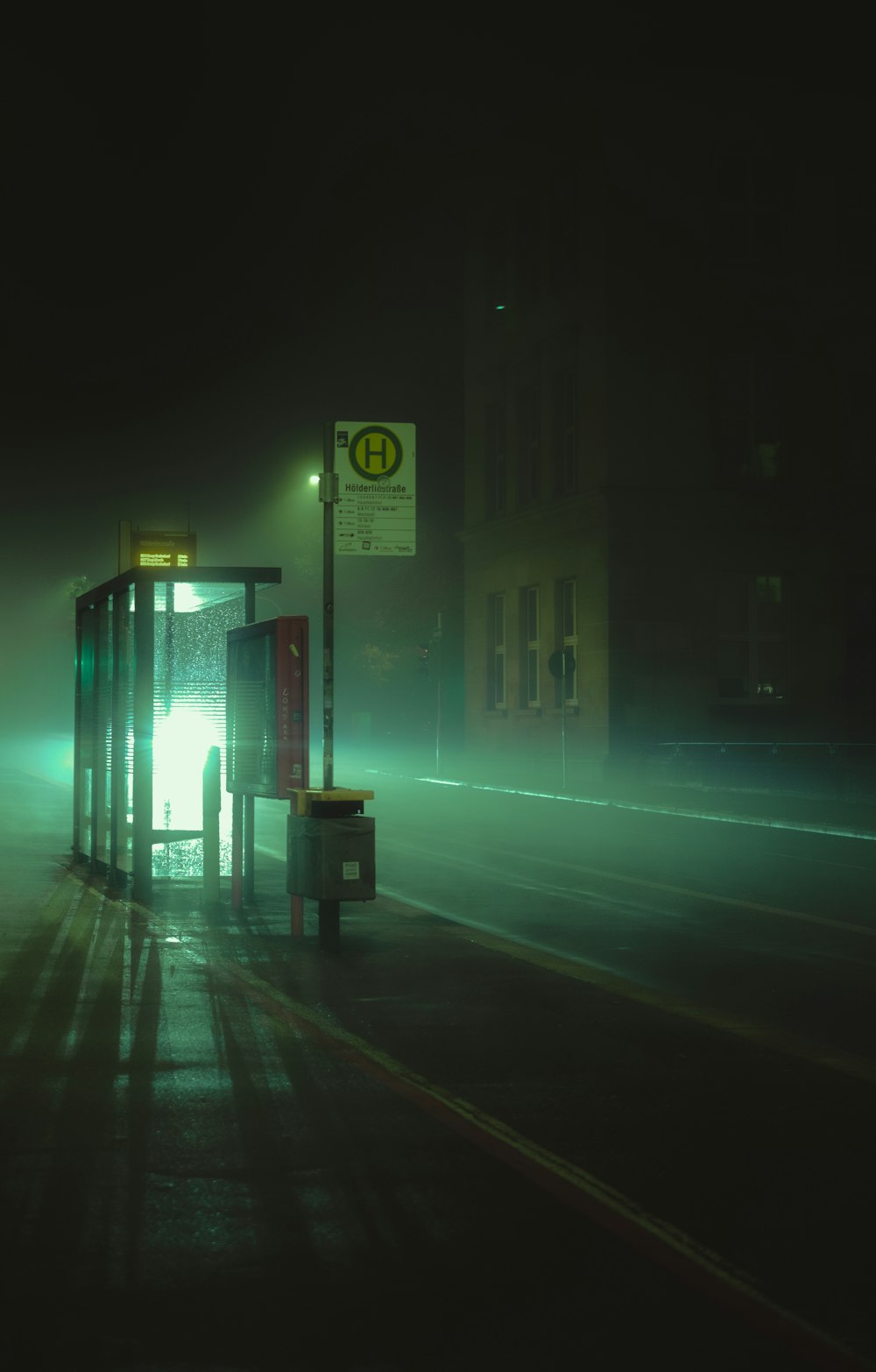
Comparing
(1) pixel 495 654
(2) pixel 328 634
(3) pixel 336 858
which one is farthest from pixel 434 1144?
(1) pixel 495 654

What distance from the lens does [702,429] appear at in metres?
37.3

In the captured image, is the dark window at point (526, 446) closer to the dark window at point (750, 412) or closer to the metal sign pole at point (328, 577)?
the dark window at point (750, 412)

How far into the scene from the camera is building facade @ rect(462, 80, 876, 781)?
1452 inches

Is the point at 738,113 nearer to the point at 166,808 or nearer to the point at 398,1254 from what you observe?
the point at 166,808

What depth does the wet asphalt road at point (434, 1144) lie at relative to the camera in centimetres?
431

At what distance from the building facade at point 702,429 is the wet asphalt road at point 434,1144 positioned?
2491 centimetres

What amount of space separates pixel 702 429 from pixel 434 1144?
32.6 meters

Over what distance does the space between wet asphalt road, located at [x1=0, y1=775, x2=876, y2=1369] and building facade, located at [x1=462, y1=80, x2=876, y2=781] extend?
81.7 ft

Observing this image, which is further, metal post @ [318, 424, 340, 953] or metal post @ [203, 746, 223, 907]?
metal post @ [203, 746, 223, 907]

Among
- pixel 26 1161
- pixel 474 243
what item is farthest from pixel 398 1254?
pixel 474 243

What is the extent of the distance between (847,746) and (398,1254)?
24.8m

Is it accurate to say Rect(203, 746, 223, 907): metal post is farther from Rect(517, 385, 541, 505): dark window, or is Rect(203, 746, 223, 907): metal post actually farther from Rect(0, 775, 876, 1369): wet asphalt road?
Rect(517, 385, 541, 505): dark window

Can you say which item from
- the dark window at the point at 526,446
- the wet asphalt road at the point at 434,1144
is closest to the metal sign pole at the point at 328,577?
the wet asphalt road at the point at 434,1144

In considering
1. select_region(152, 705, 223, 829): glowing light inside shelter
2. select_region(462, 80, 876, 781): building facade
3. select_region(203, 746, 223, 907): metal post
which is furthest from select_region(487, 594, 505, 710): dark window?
select_region(203, 746, 223, 907): metal post
